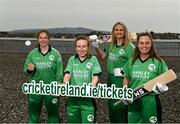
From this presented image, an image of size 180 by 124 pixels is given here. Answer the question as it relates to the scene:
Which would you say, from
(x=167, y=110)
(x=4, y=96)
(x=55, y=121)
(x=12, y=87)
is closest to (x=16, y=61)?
(x=12, y=87)

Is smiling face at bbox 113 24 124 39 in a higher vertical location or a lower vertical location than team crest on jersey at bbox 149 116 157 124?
higher

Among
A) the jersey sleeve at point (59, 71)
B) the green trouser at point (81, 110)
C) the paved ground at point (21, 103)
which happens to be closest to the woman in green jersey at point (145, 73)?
the green trouser at point (81, 110)

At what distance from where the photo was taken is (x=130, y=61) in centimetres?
664

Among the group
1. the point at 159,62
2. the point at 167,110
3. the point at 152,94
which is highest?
the point at 159,62

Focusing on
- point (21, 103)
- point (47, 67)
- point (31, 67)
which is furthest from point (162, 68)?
point (21, 103)

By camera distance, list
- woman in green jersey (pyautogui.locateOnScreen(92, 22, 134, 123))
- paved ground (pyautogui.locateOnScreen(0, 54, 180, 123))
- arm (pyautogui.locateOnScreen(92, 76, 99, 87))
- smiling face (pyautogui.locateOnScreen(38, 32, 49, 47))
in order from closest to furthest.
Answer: arm (pyautogui.locateOnScreen(92, 76, 99, 87)) < smiling face (pyautogui.locateOnScreen(38, 32, 49, 47)) < woman in green jersey (pyautogui.locateOnScreen(92, 22, 134, 123)) < paved ground (pyautogui.locateOnScreen(0, 54, 180, 123))

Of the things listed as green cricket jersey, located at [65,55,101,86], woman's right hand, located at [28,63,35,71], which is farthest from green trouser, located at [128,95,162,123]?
woman's right hand, located at [28,63,35,71]

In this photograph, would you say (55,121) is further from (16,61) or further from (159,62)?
(16,61)

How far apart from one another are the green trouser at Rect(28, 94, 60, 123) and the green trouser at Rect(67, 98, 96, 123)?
0.54m

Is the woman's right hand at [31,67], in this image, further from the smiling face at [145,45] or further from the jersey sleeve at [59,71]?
the smiling face at [145,45]

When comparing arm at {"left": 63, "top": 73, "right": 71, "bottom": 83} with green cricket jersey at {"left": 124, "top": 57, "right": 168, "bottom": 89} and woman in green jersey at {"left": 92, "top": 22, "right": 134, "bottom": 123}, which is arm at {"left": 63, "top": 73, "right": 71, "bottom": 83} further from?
green cricket jersey at {"left": 124, "top": 57, "right": 168, "bottom": 89}

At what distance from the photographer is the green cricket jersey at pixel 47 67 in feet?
23.1

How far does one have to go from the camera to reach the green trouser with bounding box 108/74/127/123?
7.27 m

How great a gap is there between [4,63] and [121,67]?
597 inches
